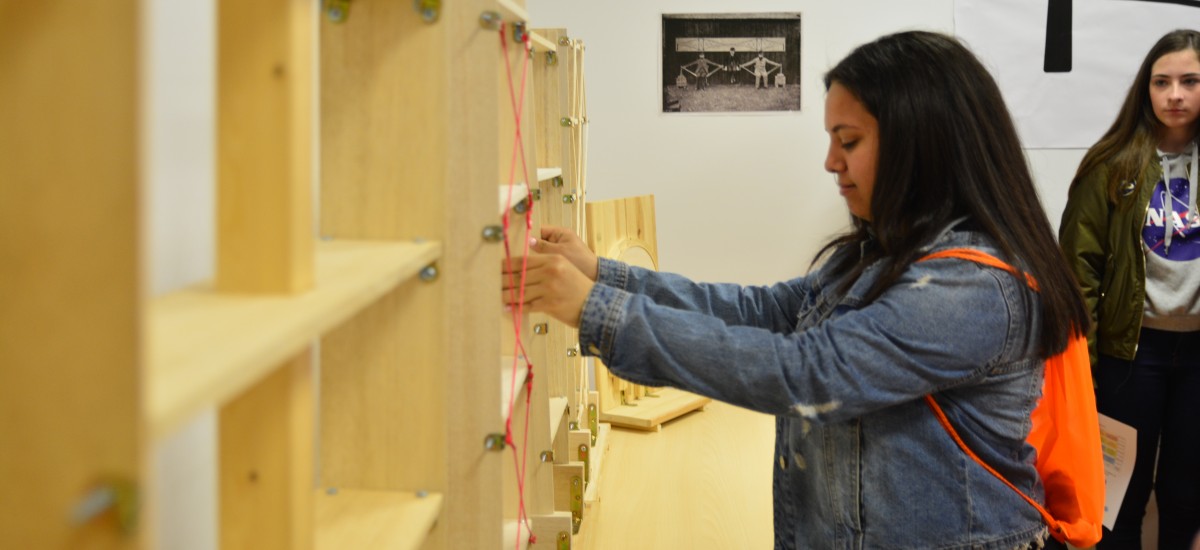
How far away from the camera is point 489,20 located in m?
1.18

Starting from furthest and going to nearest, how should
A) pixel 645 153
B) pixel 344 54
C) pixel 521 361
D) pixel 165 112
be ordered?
pixel 645 153, pixel 521 361, pixel 344 54, pixel 165 112

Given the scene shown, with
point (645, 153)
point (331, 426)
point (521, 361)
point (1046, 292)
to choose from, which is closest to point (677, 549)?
point (521, 361)

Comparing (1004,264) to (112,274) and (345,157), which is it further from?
(112,274)

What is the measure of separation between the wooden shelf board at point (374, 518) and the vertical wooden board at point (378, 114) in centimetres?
28

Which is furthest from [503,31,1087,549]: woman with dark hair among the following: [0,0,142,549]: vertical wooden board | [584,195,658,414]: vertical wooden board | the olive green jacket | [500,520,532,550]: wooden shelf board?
[584,195,658,414]: vertical wooden board

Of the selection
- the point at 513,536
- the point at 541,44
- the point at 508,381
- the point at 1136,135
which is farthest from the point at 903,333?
the point at 1136,135

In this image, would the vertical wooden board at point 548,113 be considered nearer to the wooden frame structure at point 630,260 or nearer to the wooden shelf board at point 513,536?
the wooden frame structure at point 630,260

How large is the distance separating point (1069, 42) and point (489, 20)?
4.03 metres

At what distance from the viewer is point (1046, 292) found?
140 cm

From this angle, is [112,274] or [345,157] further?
[345,157]

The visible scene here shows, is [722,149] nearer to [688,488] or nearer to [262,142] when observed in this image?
[688,488]

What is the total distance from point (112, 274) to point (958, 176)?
125cm

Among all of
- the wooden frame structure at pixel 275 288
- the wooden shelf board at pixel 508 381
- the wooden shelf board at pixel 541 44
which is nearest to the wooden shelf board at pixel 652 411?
the wooden shelf board at pixel 541 44

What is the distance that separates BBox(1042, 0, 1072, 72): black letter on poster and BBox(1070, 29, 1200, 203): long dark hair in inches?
66.3
